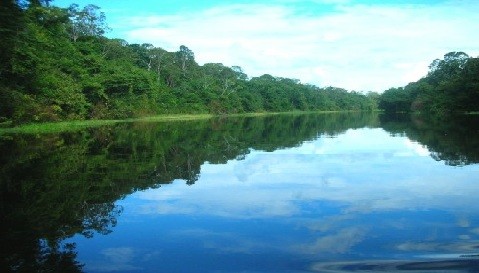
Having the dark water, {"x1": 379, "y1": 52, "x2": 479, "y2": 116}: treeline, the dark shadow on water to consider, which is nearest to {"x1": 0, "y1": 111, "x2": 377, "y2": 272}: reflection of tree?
the dark water

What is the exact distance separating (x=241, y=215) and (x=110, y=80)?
1890 inches

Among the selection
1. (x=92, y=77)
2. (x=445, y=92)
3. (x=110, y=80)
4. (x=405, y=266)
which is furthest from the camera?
(x=445, y=92)

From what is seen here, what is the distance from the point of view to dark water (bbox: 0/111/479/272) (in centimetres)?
543

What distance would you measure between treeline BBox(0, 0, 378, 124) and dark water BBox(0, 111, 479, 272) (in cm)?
626

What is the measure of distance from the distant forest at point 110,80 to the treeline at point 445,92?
0.19 metres

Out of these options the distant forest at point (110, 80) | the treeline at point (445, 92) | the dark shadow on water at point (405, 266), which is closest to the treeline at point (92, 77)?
the distant forest at point (110, 80)

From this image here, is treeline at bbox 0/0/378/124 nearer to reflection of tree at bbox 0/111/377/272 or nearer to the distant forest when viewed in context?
the distant forest

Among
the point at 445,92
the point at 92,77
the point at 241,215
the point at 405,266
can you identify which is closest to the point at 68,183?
the point at 241,215

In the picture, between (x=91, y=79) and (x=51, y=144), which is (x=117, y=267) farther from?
(x=91, y=79)

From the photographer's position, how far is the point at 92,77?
160 ft

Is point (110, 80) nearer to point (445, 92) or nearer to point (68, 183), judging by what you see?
point (68, 183)

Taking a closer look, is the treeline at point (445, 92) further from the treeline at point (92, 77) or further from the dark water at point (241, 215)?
the dark water at point (241, 215)

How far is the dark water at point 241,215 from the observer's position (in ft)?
17.8

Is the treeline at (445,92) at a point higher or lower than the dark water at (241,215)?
higher
